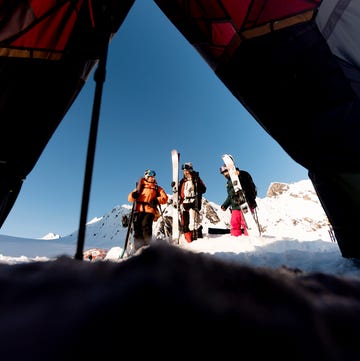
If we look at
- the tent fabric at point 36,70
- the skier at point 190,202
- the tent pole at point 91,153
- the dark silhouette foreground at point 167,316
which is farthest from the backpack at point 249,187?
the dark silhouette foreground at point 167,316

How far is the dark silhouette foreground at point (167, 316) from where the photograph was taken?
0.81 ft

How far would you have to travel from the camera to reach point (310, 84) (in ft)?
5.03

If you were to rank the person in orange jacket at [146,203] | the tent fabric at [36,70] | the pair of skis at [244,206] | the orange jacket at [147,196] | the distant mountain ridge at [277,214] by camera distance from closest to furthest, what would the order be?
the tent fabric at [36,70] < the person in orange jacket at [146,203] < the orange jacket at [147,196] < the pair of skis at [244,206] < the distant mountain ridge at [277,214]

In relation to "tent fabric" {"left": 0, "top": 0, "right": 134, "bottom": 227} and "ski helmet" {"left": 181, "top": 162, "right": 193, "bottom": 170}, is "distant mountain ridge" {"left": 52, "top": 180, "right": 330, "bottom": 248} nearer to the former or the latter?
"ski helmet" {"left": 181, "top": 162, "right": 193, "bottom": 170}

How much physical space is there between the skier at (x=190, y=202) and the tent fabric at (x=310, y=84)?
4.01m

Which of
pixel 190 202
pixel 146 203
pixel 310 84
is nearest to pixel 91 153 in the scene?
pixel 310 84

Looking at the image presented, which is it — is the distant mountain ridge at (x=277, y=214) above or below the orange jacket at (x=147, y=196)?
above

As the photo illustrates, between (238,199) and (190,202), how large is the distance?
1.31 metres

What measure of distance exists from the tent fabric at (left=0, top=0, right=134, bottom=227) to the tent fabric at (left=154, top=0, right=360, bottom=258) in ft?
4.38

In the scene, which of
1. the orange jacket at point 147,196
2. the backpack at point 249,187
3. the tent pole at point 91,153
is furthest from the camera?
the backpack at point 249,187

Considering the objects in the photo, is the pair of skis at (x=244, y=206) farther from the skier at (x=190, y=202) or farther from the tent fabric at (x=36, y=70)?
the tent fabric at (x=36, y=70)

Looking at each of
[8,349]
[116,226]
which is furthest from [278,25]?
[116,226]

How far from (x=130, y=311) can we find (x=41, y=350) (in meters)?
0.11

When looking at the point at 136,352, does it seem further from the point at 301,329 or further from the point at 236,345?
the point at 301,329
